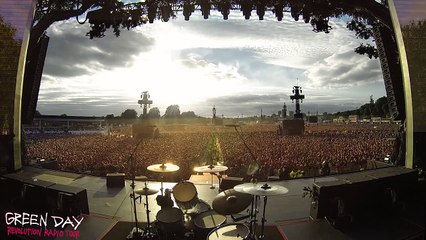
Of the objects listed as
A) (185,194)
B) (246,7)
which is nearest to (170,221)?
(185,194)

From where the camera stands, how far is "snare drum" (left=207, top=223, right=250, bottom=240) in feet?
17.3

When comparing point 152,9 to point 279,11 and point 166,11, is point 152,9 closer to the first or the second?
point 166,11

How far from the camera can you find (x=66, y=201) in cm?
764

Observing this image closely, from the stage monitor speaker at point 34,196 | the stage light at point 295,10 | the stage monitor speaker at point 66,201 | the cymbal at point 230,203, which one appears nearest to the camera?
the cymbal at point 230,203

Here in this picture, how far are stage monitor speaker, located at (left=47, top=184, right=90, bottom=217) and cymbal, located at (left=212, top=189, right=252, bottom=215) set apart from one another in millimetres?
4075

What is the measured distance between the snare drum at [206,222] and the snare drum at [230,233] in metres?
0.64

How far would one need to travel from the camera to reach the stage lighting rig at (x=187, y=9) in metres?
11.0

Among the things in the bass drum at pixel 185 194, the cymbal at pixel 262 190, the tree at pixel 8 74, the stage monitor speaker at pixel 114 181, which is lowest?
the stage monitor speaker at pixel 114 181

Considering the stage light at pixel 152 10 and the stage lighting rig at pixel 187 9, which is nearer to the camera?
A: the stage lighting rig at pixel 187 9

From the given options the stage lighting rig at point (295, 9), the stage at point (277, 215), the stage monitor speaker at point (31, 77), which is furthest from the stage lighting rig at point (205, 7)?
the stage at point (277, 215)

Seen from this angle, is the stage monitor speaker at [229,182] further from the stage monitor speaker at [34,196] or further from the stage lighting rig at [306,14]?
the stage lighting rig at [306,14]

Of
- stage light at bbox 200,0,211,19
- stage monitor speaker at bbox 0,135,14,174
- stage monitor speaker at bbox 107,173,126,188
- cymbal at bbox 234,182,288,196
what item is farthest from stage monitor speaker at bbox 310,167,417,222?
stage monitor speaker at bbox 0,135,14,174

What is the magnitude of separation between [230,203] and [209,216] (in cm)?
105

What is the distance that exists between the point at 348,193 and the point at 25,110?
36.7ft
